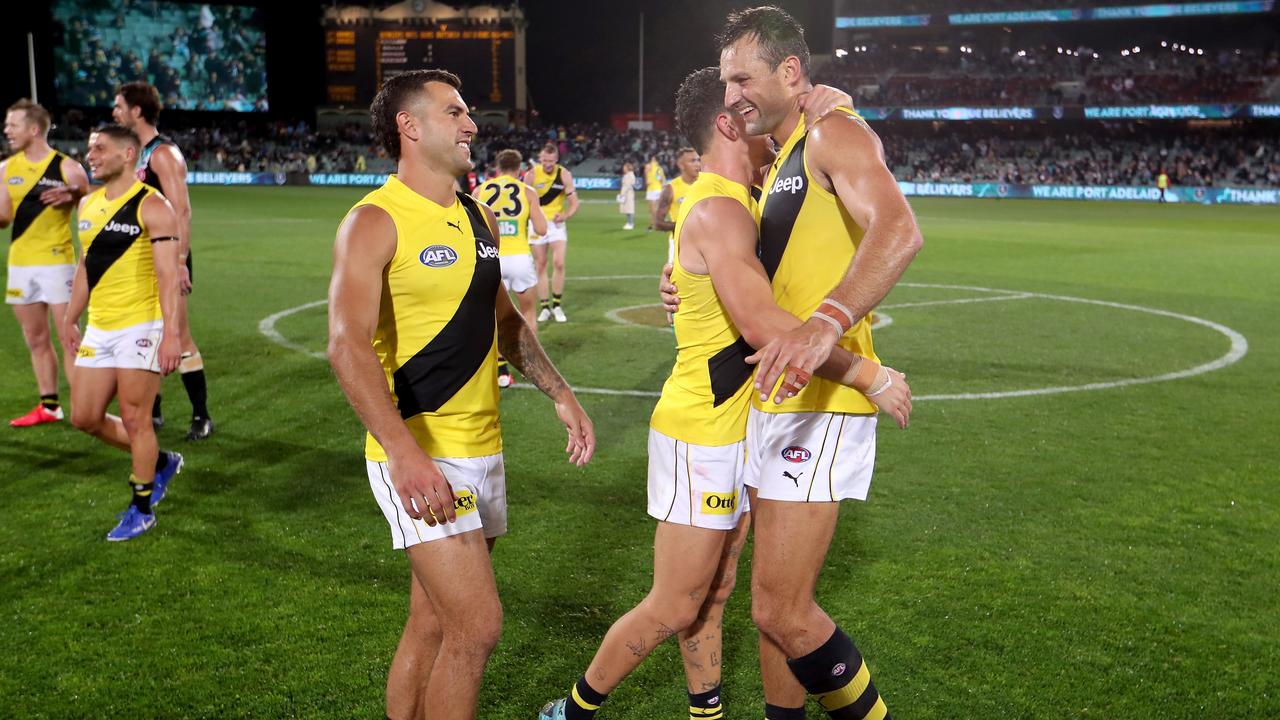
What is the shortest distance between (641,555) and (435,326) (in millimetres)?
2814

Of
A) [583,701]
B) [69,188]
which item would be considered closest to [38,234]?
[69,188]

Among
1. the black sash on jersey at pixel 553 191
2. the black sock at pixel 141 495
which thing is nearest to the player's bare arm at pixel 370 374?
the black sock at pixel 141 495

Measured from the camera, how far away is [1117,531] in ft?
20.6

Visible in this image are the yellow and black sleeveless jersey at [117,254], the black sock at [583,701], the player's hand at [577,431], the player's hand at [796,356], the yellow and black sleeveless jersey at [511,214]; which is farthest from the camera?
the yellow and black sleeveless jersey at [511,214]

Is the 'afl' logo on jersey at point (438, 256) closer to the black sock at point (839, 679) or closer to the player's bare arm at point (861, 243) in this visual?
the player's bare arm at point (861, 243)

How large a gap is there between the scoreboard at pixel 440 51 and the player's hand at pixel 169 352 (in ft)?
181

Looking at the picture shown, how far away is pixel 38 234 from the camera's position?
8711 mm

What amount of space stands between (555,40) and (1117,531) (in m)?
66.3

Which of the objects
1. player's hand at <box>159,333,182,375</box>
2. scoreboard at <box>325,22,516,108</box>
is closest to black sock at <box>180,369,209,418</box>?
player's hand at <box>159,333,182,375</box>

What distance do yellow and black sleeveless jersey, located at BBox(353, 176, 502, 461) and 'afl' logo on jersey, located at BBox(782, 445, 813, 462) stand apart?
3.31ft

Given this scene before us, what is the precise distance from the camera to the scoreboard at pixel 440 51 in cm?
5938

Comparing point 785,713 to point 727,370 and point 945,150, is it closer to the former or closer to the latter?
point 727,370

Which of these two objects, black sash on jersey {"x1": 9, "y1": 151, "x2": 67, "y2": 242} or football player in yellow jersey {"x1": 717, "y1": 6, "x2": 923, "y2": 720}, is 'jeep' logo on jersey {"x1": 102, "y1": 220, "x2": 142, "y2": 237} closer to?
black sash on jersey {"x1": 9, "y1": 151, "x2": 67, "y2": 242}

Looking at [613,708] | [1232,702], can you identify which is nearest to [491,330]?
[613,708]
